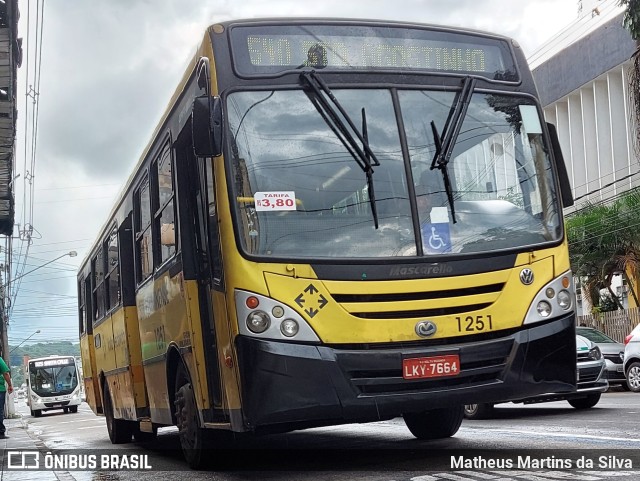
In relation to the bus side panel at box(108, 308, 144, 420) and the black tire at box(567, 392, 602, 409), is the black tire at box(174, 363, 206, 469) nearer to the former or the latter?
the bus side panel at box(108, 308, 144, 420)

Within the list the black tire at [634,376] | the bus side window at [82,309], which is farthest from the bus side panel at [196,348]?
the black tire at [634,376]

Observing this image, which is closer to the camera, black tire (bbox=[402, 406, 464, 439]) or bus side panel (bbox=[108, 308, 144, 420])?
black tire (bbox=[402, 406, 464, 439])

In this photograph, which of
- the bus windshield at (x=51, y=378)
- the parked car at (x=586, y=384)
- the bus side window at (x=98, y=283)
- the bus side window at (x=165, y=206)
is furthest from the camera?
the bus windshield at (x=51, y=378)

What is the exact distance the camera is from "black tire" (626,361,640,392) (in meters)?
21.6

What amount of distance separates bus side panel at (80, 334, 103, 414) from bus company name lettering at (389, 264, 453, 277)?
408 inches

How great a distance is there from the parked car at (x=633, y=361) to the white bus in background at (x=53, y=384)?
105 ft

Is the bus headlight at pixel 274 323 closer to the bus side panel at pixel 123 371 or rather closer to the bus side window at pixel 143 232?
the bus side window at pixel 143 232

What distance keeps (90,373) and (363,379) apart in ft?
38.8

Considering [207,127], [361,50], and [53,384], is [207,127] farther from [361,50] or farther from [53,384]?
[53,384]

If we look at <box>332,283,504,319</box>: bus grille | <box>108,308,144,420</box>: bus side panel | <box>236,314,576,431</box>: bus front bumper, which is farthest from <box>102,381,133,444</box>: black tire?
<box>332,283,504,319</box>: bus grille

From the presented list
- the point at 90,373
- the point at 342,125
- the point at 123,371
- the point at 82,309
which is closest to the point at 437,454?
the point at 342,125

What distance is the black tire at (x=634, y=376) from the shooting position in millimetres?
21562

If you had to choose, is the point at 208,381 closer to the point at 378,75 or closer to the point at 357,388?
the point at 357,388

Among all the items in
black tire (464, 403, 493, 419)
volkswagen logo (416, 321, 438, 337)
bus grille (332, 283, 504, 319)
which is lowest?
black tire (464, 403, 493, 419)
